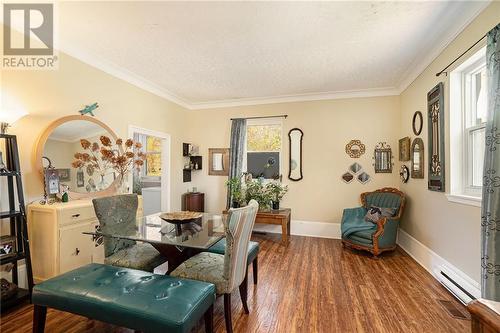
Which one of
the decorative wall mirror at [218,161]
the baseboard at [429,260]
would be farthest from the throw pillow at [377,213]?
the decorative wall mirror at [218,161]

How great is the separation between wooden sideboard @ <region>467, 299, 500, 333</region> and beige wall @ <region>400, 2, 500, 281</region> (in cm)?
168

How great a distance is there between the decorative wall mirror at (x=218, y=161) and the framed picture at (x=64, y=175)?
2723 mm

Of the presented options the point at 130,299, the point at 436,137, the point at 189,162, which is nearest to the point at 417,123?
the point at 436,137

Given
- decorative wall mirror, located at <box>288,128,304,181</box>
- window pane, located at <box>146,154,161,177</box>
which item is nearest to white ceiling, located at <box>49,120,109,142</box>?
window pane, located at <box>146,154,161,177</box>

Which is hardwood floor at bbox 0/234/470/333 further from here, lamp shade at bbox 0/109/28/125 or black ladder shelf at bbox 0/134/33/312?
lamp shade at bbox 0/109/28/125

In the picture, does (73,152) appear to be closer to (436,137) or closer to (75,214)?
(75,214)

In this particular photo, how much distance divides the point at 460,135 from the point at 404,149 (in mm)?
1353

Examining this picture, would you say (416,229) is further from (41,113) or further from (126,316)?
(41,113)

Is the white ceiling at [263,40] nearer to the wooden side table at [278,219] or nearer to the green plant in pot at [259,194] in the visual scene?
the green plant in pot at [259,194]

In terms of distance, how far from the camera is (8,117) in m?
2.21

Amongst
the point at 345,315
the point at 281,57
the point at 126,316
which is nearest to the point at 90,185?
the point at 126,316

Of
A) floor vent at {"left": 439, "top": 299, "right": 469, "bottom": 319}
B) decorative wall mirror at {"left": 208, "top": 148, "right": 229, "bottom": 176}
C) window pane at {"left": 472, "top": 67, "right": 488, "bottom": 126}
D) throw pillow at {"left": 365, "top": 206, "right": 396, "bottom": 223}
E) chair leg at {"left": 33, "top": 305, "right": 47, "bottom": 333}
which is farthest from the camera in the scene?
decorative wall mirror at {"left": 208, "top": 148, "right": 229, "bottom": 176}

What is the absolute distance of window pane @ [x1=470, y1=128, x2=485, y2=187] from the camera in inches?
90.0

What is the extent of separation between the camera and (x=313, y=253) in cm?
359
